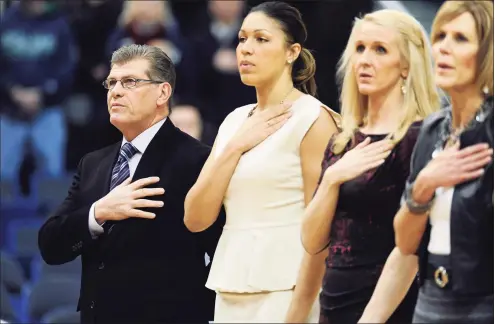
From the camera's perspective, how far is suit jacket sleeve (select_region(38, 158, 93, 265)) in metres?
4.41

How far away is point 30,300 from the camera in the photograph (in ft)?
20.7

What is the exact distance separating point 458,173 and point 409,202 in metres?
0.18

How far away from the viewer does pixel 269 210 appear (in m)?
3.98

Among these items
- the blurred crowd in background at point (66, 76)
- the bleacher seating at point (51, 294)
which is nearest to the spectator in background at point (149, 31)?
the blurred crowd in background at point (66, 76)

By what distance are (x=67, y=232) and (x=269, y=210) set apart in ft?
2.78

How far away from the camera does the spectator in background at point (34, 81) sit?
25.6 ft

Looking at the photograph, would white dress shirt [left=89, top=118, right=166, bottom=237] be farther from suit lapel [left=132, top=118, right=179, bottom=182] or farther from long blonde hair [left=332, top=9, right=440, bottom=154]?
long blonde hair [left=332, top=9, right=440, bottom=154]

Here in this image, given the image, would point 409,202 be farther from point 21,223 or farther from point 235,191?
point 21,223

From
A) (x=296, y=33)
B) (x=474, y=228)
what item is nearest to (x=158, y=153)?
(x=296, y=33)

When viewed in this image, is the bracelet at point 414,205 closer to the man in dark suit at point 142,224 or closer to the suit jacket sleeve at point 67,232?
the man in dark suit at point 142,224

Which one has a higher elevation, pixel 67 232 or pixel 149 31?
pixel 149 31

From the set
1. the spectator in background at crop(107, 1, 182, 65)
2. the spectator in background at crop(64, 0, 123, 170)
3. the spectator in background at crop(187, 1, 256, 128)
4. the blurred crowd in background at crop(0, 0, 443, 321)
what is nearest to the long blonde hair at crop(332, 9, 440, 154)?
the spectator in background at crop(187, 1, 256, 128)

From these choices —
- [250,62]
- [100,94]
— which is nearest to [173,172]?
[250,62]

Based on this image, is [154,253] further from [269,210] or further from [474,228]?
[474,228]
